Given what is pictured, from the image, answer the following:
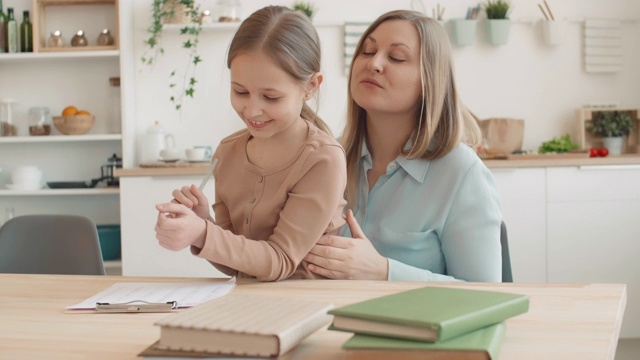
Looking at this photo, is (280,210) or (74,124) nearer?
(280,210)

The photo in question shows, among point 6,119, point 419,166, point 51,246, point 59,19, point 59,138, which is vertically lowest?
point 51,246

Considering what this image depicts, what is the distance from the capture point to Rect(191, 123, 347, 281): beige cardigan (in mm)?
1652

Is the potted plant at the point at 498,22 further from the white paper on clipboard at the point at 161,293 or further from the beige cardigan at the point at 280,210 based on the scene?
the white paper on clipboard at the point at 161,293

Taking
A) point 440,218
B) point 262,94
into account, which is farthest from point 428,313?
point 440,218

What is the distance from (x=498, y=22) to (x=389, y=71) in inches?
110

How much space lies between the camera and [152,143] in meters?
4.75

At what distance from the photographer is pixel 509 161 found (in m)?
4.20

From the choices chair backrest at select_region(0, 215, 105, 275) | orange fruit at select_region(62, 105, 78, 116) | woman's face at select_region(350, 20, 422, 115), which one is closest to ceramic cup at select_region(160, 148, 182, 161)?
orange fruit at select_region(62, 105, 78, 116)

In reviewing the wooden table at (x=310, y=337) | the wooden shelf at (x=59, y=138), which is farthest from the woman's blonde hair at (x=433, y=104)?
the wooden shelf at (x=59, y=138)

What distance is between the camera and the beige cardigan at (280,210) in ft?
5.42

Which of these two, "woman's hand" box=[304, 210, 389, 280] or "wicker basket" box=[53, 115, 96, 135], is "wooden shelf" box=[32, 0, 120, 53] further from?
"woman's hand" box=[304, 210, 389, 280]

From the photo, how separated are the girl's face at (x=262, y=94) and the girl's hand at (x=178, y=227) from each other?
206mm

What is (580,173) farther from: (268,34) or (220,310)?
(220,310)

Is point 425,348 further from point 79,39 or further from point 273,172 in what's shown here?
point 79,39
